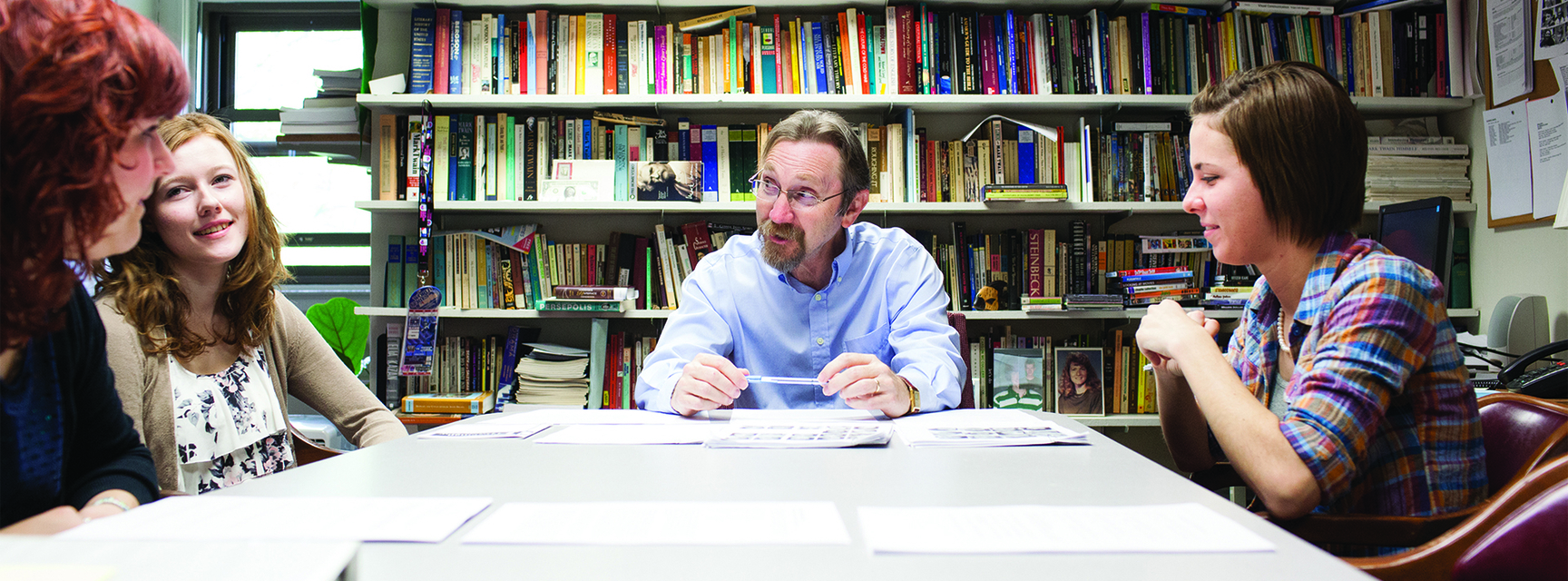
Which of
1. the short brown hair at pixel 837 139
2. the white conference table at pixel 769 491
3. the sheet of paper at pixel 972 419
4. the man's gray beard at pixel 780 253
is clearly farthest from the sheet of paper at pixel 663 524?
the short brown hair at pixel 837 139

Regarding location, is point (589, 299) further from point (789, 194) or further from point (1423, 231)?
point (1423, 231)

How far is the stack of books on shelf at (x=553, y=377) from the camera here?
2.78m

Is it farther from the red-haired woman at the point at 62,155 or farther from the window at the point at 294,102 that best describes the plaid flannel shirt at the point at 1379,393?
the window at the point at 294,102

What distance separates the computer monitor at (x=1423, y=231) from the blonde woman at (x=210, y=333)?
2.73m

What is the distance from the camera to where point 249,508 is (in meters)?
0.68

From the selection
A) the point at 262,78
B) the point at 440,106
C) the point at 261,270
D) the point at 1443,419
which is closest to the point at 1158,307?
the point at 1443,419

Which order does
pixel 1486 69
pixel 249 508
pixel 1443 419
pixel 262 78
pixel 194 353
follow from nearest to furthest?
pixel 249 508
pixel 1443 419
pixel 194 353
pixel 1486 69
pixel 262 78

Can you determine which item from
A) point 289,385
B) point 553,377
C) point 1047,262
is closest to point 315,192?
point 553,377

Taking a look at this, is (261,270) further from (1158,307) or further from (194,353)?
Result: (1158,307)

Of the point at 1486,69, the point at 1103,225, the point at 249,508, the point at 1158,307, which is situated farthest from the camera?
the point at 1103,225

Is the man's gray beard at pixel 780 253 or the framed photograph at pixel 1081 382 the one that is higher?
the man's gray beard at pixel 780 253

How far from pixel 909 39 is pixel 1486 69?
2.04 meters

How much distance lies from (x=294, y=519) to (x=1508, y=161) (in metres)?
3.58

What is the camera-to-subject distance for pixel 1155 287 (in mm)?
2777
